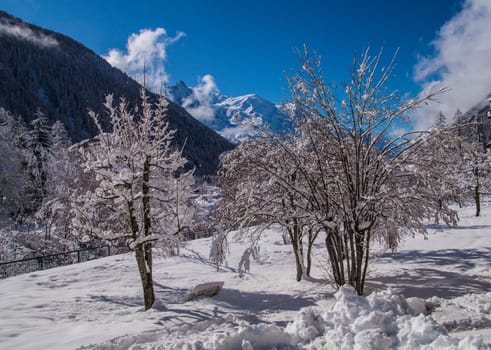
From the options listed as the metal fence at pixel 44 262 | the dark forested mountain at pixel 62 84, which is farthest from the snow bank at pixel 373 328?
the dark forested mountain at pixel 62 84

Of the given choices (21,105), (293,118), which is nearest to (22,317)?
(293,118)

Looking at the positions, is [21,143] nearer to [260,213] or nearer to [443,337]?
[260,213]

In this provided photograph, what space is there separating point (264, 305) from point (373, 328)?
23.3ft

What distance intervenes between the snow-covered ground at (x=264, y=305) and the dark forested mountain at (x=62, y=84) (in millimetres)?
104399

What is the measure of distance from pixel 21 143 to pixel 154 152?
41203 millimetres

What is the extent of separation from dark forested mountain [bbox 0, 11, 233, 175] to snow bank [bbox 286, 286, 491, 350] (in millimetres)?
115390

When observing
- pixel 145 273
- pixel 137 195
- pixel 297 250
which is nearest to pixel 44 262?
pixel 145 273

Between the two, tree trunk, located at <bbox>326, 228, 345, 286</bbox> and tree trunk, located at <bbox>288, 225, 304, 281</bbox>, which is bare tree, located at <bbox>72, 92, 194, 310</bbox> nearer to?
tree trunk, located at <bbox>326, 228, 345, 286</bbox>

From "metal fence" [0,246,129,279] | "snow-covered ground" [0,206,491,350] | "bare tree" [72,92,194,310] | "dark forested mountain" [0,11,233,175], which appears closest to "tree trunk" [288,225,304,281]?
"snow-covered ground" [0,206,491,350]

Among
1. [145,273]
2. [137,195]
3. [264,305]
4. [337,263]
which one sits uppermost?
[137,195]

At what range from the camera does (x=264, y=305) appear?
1038 cm

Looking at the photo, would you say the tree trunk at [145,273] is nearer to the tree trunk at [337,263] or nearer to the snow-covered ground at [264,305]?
the snow-covered ground at [264,305]

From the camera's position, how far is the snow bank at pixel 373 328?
3.34 metres

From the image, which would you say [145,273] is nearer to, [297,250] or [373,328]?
[297,250]
